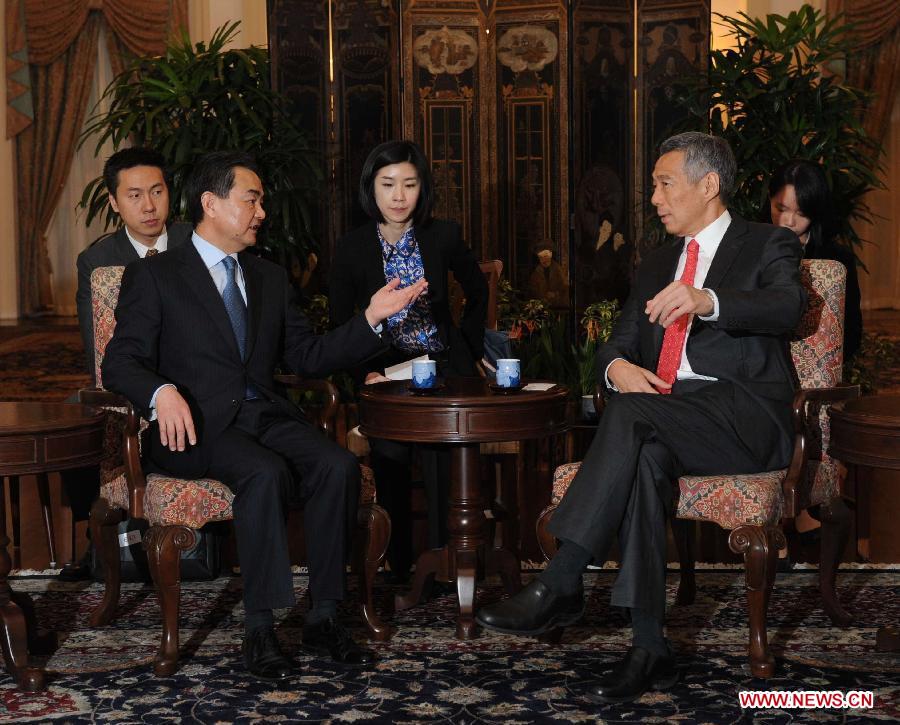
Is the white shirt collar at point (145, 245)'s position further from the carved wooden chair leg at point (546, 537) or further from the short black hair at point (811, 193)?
the short black hair at point (811, 193)

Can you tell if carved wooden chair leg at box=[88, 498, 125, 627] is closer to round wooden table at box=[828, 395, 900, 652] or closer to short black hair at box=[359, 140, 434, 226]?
short black hair at box=[359, 140, 434, 226]

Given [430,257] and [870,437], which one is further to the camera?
[430,257]

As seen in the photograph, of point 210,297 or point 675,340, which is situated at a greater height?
point 210,297

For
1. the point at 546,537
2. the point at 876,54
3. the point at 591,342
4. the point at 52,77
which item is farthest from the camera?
the point at 52,77

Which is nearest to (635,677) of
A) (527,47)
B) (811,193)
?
(811,193)

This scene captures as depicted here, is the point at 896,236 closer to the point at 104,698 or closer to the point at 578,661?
the point at 578,661

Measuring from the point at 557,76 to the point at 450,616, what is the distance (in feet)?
13.3

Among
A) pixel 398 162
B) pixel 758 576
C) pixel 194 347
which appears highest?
pixel 398 162

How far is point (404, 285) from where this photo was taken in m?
Answer: 4.25

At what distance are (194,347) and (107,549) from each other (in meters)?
0.74

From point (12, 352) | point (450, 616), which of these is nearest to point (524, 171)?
point (450, 616)

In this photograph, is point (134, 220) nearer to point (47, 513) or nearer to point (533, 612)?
point (47, 513)

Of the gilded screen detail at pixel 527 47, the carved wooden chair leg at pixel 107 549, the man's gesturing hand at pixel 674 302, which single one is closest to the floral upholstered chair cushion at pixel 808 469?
the man's gesturing hand at pixel 674 302

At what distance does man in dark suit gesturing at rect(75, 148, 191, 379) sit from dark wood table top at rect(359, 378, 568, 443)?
1419mm
